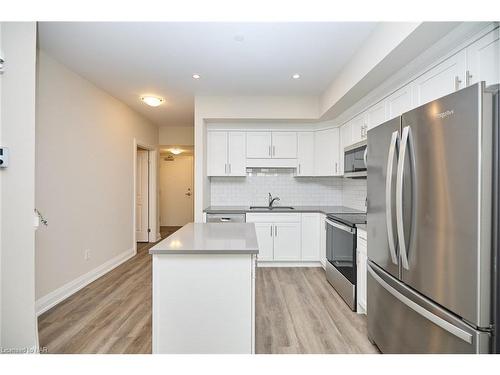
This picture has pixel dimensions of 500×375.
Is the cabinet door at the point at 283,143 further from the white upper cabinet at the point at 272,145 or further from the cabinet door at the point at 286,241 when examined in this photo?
the cabinet door at the point at 286,241

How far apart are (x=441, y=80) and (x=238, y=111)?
2.50 m

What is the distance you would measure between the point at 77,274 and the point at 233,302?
7.91ft

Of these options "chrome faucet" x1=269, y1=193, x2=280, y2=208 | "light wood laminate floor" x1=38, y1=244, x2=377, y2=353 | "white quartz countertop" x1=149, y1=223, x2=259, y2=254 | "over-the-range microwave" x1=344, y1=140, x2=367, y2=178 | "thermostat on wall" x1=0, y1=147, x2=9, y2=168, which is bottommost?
"light wood laminate floor" x1=38, y1=244, x2=377, y2=353

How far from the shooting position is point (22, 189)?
5.21 ft

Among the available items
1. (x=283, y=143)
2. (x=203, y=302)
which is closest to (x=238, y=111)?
(x=283, y=143)

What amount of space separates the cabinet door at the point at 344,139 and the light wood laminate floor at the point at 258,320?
1.69 meters

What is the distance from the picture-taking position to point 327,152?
407 cm

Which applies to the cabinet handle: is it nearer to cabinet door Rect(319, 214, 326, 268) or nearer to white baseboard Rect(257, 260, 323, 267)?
cabinet door Rect(319, 214, 326, 268)

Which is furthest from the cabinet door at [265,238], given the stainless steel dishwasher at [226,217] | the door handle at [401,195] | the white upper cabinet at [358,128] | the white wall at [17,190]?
the white wall at [17,190]

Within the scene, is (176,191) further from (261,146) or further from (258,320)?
(258,320)

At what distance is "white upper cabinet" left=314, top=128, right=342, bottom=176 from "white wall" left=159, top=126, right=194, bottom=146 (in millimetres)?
2869

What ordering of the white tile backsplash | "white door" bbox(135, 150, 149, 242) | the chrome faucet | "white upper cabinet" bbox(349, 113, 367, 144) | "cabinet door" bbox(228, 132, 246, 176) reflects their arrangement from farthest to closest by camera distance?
"white door" bbox(135, 150, 149, 242), the white tile backsplash, the chrome faucet, "cabinet door" bbox(228, 132, 246, 176), "white upper cabinet" bbox(349, 113, 367, 144)

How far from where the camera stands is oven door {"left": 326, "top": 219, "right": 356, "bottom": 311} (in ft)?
8.59

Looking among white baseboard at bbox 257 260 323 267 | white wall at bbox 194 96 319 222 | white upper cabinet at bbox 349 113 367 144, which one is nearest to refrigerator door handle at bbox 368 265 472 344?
white upper cabinet at bbox 349 113 367 144
